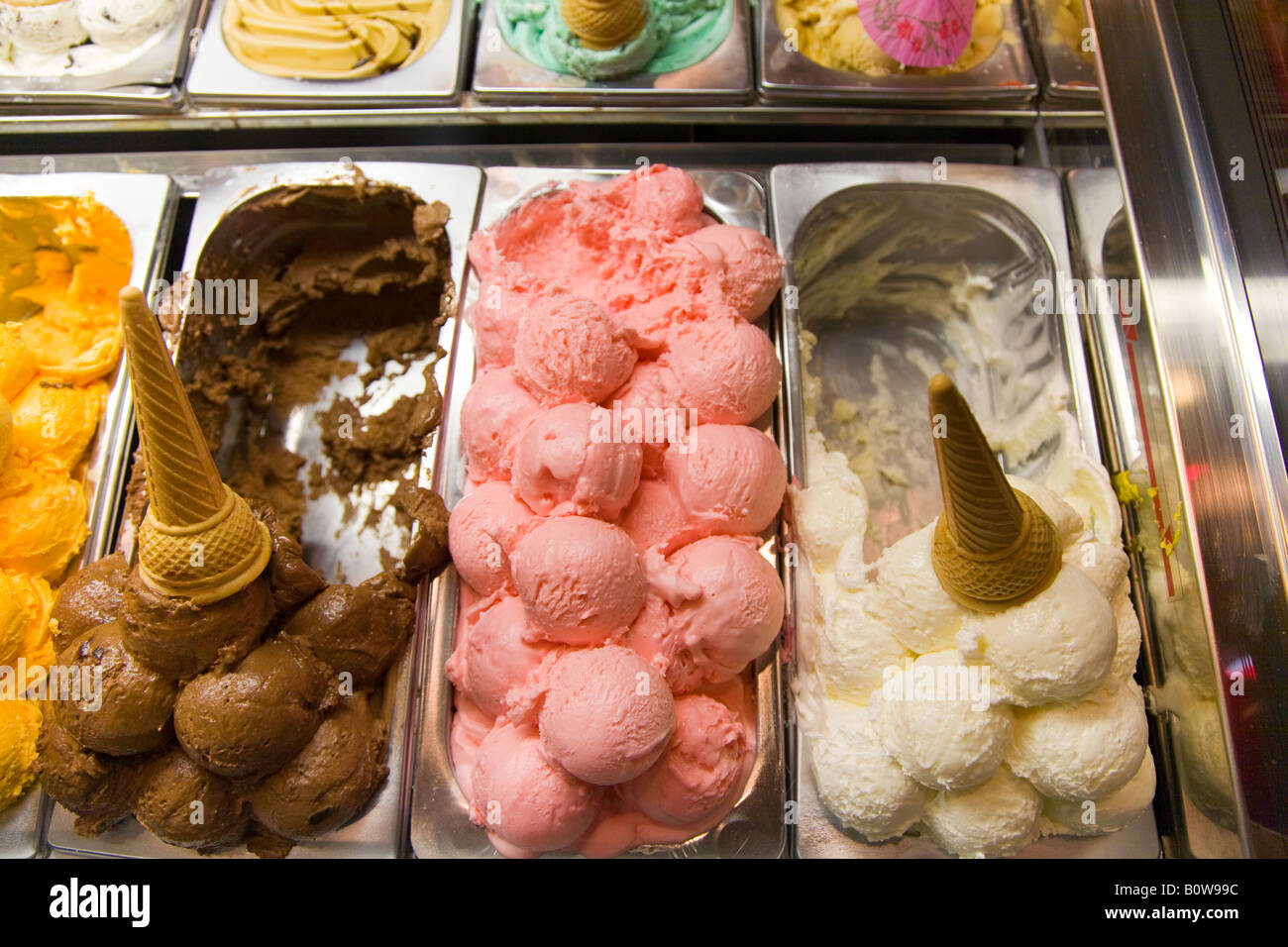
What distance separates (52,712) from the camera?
1.38 metres

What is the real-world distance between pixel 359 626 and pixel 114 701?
370 mm

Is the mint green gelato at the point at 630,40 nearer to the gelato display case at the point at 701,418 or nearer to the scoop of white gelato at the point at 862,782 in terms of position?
the gelato display case at the point at 701,418

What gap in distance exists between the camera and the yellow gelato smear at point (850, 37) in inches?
81.8

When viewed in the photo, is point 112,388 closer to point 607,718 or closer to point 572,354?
point 572,354

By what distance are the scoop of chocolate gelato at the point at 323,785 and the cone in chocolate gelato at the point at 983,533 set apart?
3.25ft

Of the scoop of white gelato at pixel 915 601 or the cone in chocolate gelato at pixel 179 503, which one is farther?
the scoop of white gelato at pixel 915 601

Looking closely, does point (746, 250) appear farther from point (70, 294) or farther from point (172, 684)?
point (70, 294)

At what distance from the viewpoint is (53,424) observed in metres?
1.70

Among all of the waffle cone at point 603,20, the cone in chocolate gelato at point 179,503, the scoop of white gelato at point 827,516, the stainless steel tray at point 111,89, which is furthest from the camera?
the stainless steel tray at point 111,89

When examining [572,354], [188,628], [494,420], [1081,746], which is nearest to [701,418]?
[572,354]

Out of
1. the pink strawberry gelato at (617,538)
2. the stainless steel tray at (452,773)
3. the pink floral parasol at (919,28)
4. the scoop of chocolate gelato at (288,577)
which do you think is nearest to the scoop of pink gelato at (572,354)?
the pink strawberry gelato at (617,538)

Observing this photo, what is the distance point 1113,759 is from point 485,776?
972 mm

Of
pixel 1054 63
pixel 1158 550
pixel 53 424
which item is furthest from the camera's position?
pixel 1054 63

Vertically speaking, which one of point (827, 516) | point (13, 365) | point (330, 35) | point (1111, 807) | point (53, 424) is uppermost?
point (330, 35)
